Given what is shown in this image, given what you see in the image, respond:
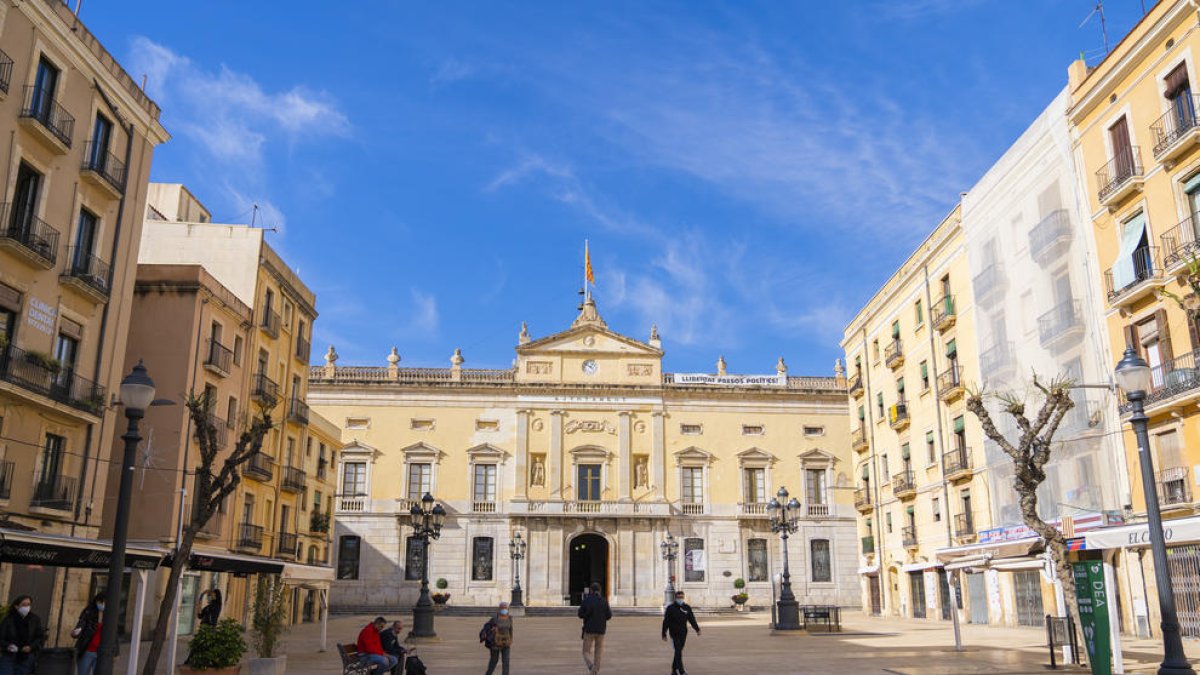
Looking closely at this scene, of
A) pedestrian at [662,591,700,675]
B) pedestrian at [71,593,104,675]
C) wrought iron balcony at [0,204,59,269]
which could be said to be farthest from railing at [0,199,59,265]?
pedestrian at [662,591,700,675]

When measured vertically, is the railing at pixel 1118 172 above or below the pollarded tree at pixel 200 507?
above

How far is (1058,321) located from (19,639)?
25116 mm

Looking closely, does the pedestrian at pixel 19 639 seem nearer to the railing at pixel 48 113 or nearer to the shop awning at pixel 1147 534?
the railing at pixel 48 113

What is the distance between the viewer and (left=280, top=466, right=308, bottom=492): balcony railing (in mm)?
34250

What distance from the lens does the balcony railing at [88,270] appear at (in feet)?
67.9

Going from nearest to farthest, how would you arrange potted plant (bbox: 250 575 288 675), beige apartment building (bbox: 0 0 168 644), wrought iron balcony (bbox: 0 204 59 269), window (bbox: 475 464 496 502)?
potted plant (bbox: 250 575 288 675) → wrought iron balcony (bbox: 0 204 59 269) → beige apartment building (bbox: 0 0 168 644) → window (bbox: 475 464 496 502)

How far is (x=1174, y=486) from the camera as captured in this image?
2130cm

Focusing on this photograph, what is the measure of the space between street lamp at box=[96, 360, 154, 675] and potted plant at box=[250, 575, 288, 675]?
4.05 meters

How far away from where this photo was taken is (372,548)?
4850cm

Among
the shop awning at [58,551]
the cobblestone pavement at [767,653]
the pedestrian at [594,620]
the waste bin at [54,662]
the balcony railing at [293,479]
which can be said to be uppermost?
the balcony railing at [293,479]

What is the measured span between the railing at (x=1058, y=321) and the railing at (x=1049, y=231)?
5.96 feet

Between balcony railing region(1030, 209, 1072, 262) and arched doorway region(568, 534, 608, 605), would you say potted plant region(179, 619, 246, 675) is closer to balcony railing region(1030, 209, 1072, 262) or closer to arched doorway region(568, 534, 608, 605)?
balcony railing region(1030, 209, 1072, 262)


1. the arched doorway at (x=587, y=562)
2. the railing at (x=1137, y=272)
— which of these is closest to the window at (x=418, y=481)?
the arched doorway at (x=587, y=562)

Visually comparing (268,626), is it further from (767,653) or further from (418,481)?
(418,481)
